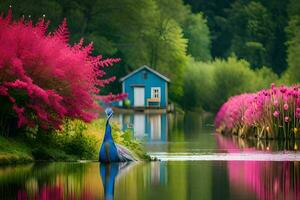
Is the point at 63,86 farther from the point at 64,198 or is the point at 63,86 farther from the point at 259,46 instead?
the point at 259,46

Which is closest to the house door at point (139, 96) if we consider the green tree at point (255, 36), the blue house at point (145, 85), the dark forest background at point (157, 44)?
the blue house at point (145, 85)

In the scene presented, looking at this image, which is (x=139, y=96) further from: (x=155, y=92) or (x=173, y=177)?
(x=173, y=177)

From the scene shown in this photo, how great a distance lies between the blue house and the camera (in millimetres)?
88375

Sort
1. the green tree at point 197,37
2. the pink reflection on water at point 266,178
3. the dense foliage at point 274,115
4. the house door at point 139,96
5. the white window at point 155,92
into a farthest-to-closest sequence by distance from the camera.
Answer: the green tree at point 197,37
the white window at point 155,92
the house door at point 139,96
the dense foliage at point 274,115
the pink reflection on water at point 266,178

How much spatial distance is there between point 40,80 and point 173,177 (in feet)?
17.4

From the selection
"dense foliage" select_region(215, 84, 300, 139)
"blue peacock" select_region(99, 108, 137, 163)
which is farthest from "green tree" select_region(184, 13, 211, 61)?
"blue peacock" select_region(99, 108, 137, 163)

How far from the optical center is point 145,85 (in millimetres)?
88875

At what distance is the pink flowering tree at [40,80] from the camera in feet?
87.8

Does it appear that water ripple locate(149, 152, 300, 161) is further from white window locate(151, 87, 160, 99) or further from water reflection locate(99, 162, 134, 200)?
white window locate(151, 87, 160, 99)

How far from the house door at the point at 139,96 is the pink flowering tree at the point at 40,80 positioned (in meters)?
59.5

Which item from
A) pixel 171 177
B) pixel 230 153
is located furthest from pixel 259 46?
pixel 171 177

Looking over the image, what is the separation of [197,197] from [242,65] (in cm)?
7273

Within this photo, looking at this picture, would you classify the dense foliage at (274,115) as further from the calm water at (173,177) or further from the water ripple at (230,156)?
the water ripple at (230,156)

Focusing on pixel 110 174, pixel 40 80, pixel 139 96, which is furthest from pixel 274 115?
pixel 139 96
